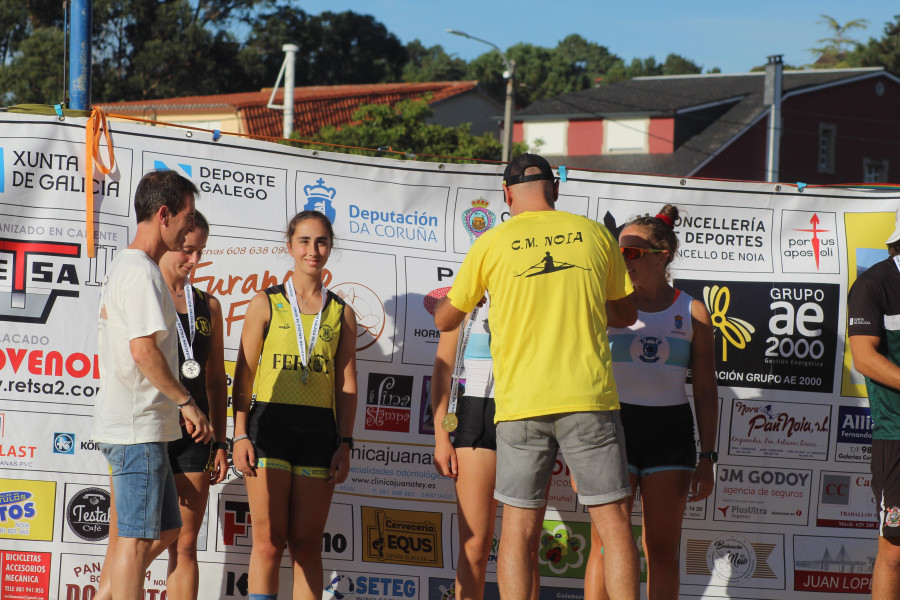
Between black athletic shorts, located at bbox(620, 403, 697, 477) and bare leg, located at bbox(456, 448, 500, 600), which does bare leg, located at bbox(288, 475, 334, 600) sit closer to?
bare leg, located at bbox(456, 448, 500, 600)

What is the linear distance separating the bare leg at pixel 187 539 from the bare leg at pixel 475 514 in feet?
3.83

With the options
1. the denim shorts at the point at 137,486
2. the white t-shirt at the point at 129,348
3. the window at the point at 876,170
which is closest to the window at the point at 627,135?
the window at the point at 876,170

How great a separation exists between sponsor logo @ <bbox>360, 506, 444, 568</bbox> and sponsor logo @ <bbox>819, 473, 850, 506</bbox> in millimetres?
2101

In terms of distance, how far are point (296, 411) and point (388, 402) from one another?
82cm

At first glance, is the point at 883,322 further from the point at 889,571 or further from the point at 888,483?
the point at 889,571

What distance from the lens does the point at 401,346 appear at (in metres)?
4.89

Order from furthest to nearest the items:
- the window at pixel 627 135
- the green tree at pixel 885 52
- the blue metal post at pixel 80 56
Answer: the green tree at pixel 885 52
the window at pixel 627 135
the blue metal post at pixel 80 56

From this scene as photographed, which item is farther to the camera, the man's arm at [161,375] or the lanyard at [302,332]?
the lanyard at [302,332]

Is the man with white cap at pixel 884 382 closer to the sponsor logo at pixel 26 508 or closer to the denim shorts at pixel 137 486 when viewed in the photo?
the denim shorts at pixel 137 486

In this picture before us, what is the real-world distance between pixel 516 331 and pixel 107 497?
2.54 metres

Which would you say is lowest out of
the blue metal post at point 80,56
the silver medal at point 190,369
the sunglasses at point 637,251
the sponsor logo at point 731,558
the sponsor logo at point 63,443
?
the sponsor logo at point 731,558

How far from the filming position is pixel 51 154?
4637 mm

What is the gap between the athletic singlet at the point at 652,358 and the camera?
406 cm

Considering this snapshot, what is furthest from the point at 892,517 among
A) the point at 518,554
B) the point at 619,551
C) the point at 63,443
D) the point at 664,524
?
the point at 63,443
